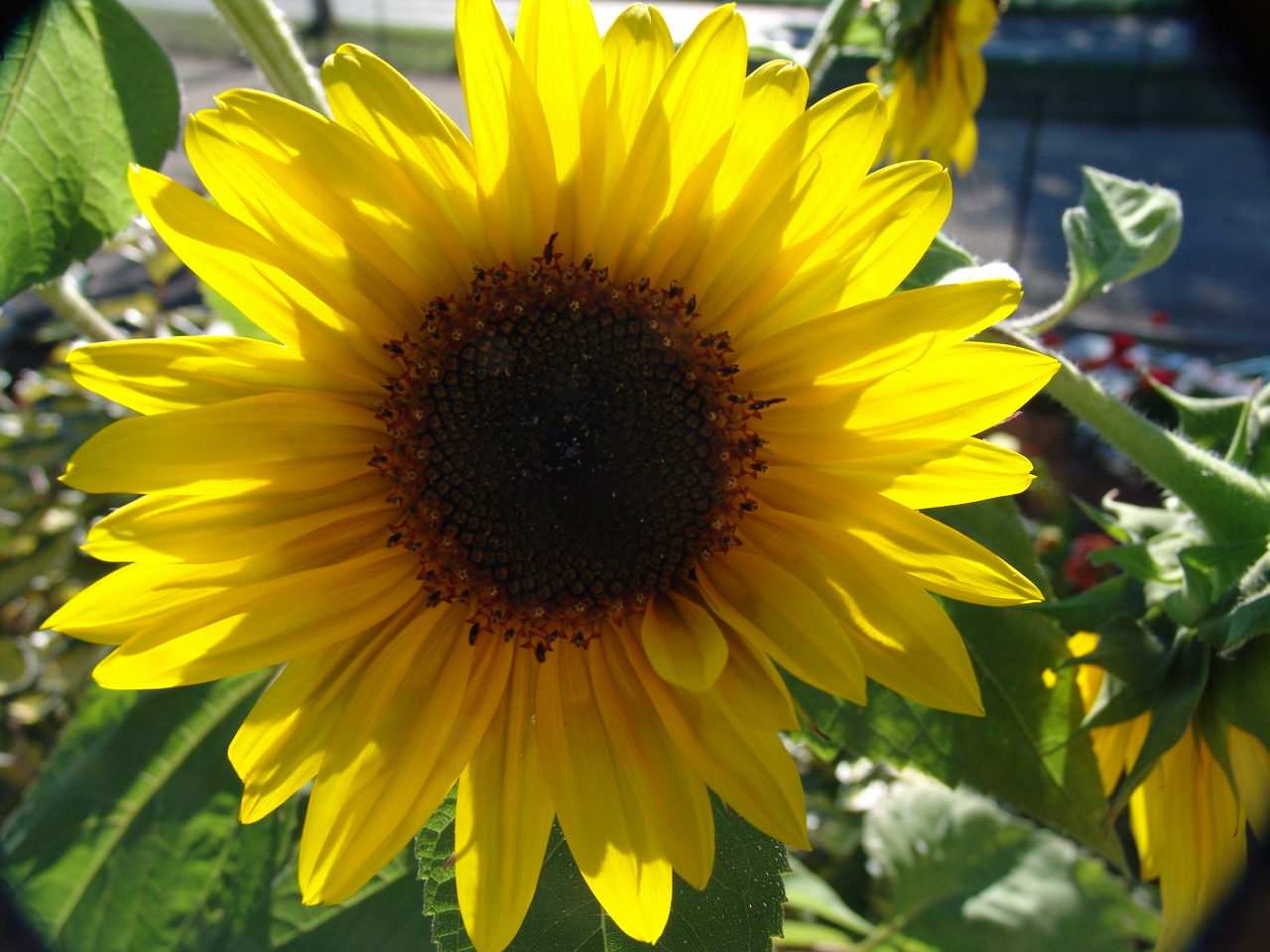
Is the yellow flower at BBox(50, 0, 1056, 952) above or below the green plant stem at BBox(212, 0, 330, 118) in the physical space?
below

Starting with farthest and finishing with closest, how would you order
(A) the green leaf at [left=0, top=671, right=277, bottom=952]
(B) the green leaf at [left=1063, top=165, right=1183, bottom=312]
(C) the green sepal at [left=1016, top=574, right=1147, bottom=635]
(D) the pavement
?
1. (D) the pavement
2. (A) the green leaf at [left=0, top=671, right=277, bottom=952]
3. (B) the green leaf at [left=1063, top=165, right=1183, bottom=312]
4. (C) the green sepal at [left=1016, top=574, right=1147, bottom=635]

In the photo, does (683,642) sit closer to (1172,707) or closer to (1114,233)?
(1172,707)

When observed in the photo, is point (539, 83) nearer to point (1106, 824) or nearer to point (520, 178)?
point (520, 178)

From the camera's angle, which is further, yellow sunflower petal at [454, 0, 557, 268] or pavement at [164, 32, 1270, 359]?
pavement at [164, 32, 1270, 359]

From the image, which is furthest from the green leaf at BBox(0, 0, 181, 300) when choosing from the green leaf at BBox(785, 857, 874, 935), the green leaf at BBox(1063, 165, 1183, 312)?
the green leaf at BBox(785, 857, 874, 935)

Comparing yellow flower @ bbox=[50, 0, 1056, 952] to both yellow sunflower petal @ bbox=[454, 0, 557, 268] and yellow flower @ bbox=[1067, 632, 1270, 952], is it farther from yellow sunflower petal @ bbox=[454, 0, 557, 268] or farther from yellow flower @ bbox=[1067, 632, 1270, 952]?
yellow flower @ bbox=[1067, 632, 1270, 952]

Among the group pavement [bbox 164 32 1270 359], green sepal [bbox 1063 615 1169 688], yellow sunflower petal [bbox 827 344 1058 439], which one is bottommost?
pavement [bbox 164 32 1270 359]

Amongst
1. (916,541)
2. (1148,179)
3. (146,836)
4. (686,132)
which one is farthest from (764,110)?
(1148,179)
